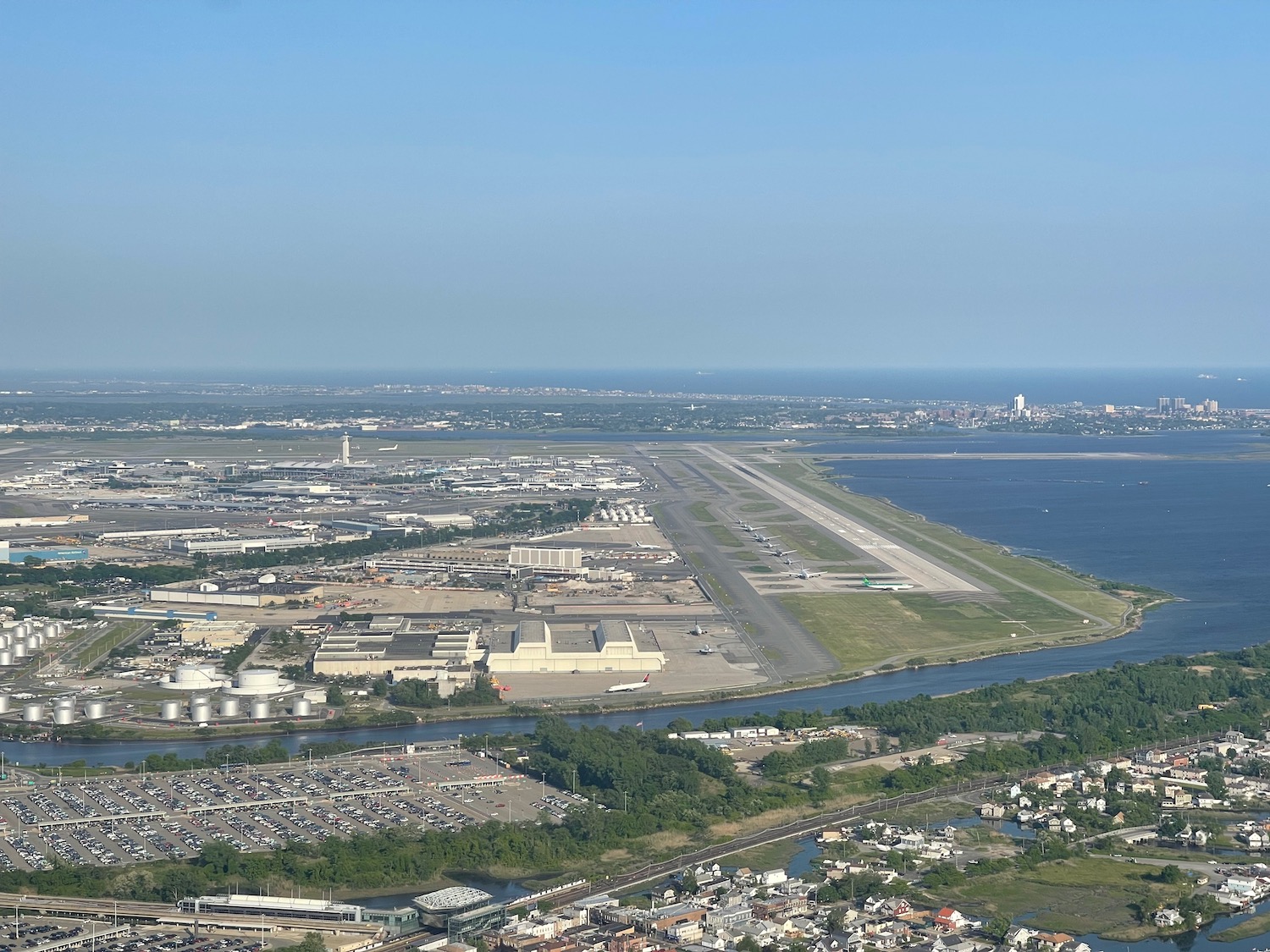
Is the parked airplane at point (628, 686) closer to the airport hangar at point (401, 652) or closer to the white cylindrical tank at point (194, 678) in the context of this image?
the airport hangar at point (401, 652)

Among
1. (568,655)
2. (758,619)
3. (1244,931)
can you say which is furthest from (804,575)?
(1244,931)

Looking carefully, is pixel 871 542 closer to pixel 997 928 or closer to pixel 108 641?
pixel 108 641

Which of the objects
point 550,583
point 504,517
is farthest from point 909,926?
point 504,517

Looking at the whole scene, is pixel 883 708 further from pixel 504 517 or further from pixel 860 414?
pixel 860 414

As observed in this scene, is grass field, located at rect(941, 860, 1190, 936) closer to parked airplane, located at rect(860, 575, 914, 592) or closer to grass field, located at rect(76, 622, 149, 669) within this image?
grass field, located at rect(76, 622, 149, 669)

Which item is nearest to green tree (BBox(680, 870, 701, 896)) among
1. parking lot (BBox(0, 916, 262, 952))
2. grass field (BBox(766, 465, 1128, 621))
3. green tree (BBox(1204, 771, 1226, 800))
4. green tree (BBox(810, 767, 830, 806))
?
green tree (BBox(810, 767, 830, 806))

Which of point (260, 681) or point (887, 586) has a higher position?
point (887, 586)
